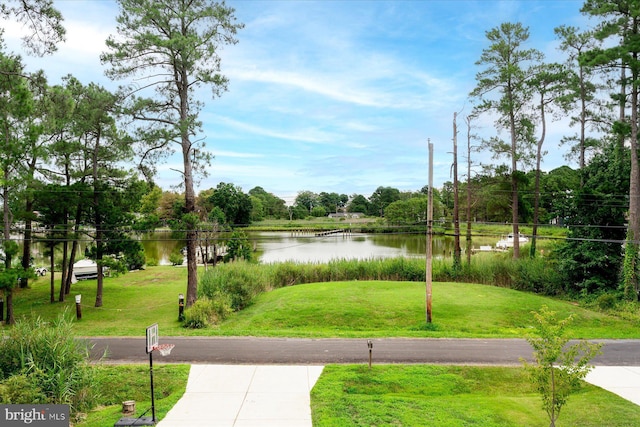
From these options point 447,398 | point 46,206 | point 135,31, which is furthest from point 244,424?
point 46,206

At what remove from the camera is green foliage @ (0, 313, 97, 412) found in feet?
30.8

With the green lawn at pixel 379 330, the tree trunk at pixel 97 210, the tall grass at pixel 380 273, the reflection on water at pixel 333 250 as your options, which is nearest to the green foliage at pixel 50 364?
the green lawn at pixel 379 330

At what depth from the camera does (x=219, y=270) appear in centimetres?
2325

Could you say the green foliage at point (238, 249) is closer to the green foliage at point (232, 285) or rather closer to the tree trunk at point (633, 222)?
the green foliage at point (232, 285)

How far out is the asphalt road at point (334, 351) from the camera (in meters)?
13.3

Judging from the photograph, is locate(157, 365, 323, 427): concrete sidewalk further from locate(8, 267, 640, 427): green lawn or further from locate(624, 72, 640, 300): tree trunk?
locate(624, 72, 640, 300): tree trunk

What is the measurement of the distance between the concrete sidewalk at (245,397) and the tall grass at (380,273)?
10216 millimetres

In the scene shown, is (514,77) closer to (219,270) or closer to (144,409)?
(219,270)

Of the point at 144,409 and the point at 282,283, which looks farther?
the point at 282,283

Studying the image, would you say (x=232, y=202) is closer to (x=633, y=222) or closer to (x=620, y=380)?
(x=633, y=222)

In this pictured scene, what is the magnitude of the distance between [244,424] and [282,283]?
18034 mm

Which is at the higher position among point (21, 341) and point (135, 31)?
point (135, 31)

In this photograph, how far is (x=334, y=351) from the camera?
14227 mm

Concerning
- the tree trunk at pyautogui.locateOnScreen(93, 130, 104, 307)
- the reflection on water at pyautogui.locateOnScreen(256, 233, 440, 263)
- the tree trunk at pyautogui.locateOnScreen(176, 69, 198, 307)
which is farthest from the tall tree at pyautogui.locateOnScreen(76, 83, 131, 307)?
the reflection on water at pyautogui.locateOnScreen(256, 233, 440, 263)
